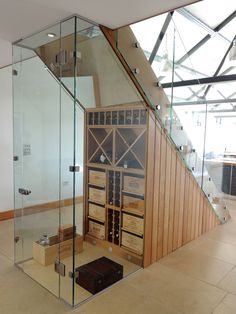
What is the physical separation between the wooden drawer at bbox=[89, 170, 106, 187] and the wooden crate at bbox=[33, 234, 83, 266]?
2.63 ft

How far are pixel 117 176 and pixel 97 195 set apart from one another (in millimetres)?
442

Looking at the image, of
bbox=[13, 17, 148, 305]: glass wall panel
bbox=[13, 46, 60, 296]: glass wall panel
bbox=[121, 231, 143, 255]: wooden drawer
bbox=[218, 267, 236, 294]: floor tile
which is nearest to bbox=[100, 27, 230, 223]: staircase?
bbox=[13, 17, 148, 305]: glass wall panel

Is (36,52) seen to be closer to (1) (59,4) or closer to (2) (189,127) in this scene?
(1) (59,4)

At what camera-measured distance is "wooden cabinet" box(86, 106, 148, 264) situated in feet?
9.94

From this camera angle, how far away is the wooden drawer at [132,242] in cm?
304

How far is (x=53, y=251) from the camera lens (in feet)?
9.17

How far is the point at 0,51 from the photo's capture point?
3262mm

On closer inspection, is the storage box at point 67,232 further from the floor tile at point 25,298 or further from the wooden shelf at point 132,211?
the wooden shelf at point 132,211

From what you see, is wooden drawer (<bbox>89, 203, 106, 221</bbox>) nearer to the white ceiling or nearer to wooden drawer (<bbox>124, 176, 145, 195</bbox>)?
wooden drawer (<bbox>124, 176, 145, 195</bbox>)

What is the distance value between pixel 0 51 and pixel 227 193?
5127 millimetres

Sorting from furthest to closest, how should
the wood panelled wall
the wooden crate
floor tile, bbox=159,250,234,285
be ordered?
the wood panelled wall
floor tile, bbox=159,250,234,285
the wooden crate

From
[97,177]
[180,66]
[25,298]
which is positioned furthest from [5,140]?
[180,66]

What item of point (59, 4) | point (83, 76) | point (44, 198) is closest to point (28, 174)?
point (44, 198)

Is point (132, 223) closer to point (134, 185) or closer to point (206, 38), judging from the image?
point (134, 185)
